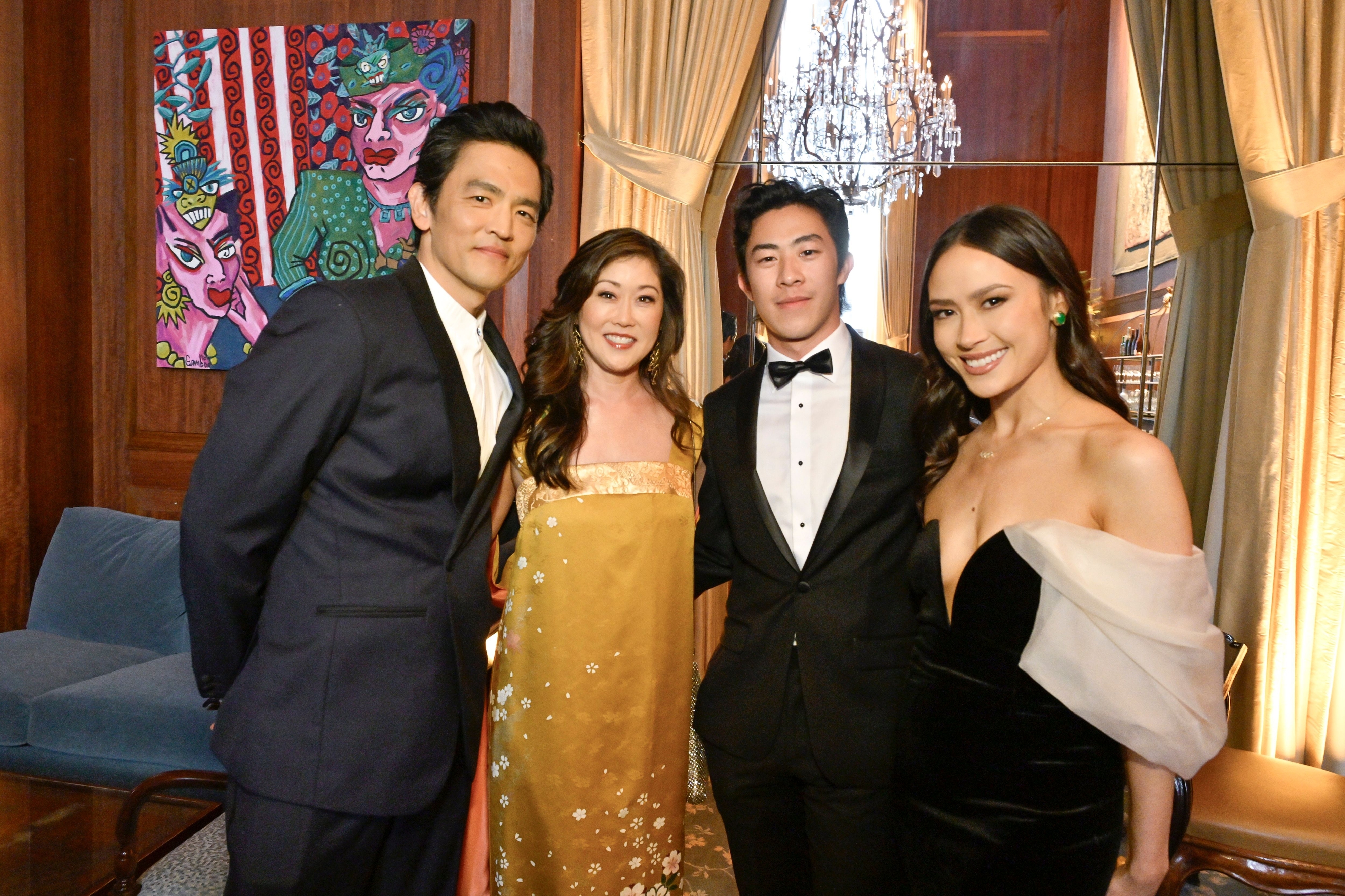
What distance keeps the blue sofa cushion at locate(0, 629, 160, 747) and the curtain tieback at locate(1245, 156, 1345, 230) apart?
4583 millimetres

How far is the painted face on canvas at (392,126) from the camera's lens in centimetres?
329

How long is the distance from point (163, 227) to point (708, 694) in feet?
10.8

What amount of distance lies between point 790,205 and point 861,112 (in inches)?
69.1

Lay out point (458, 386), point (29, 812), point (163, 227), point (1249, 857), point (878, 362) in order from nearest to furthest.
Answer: point (458, 386) → point (878, 362) → point (1249, 857) → point (29, 812) → point (163, 227)

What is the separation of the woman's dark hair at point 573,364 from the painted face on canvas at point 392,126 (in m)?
1.67

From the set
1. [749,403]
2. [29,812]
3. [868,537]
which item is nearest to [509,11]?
[749,403]

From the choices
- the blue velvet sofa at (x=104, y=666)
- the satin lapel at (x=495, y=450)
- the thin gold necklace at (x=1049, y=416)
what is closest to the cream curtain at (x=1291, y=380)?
the thin gold necklace at (x=1049, y=416)

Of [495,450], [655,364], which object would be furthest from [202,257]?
[495,450]

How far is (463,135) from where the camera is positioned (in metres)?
1.70

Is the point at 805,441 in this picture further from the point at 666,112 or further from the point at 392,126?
the point at 392,126

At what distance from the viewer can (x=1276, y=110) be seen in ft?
9.65

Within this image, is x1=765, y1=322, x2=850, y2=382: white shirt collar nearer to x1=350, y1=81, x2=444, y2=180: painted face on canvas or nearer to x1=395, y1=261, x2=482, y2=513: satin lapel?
x1=395, y1=261, x2=482, y2=513: satin lapel

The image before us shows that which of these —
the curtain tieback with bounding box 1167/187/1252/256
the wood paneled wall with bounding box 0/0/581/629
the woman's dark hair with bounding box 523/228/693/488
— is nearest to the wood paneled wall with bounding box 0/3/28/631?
the wood paneled wall with bounding box 0/0/581/629

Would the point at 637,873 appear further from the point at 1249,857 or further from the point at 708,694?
the point at 1249,857
